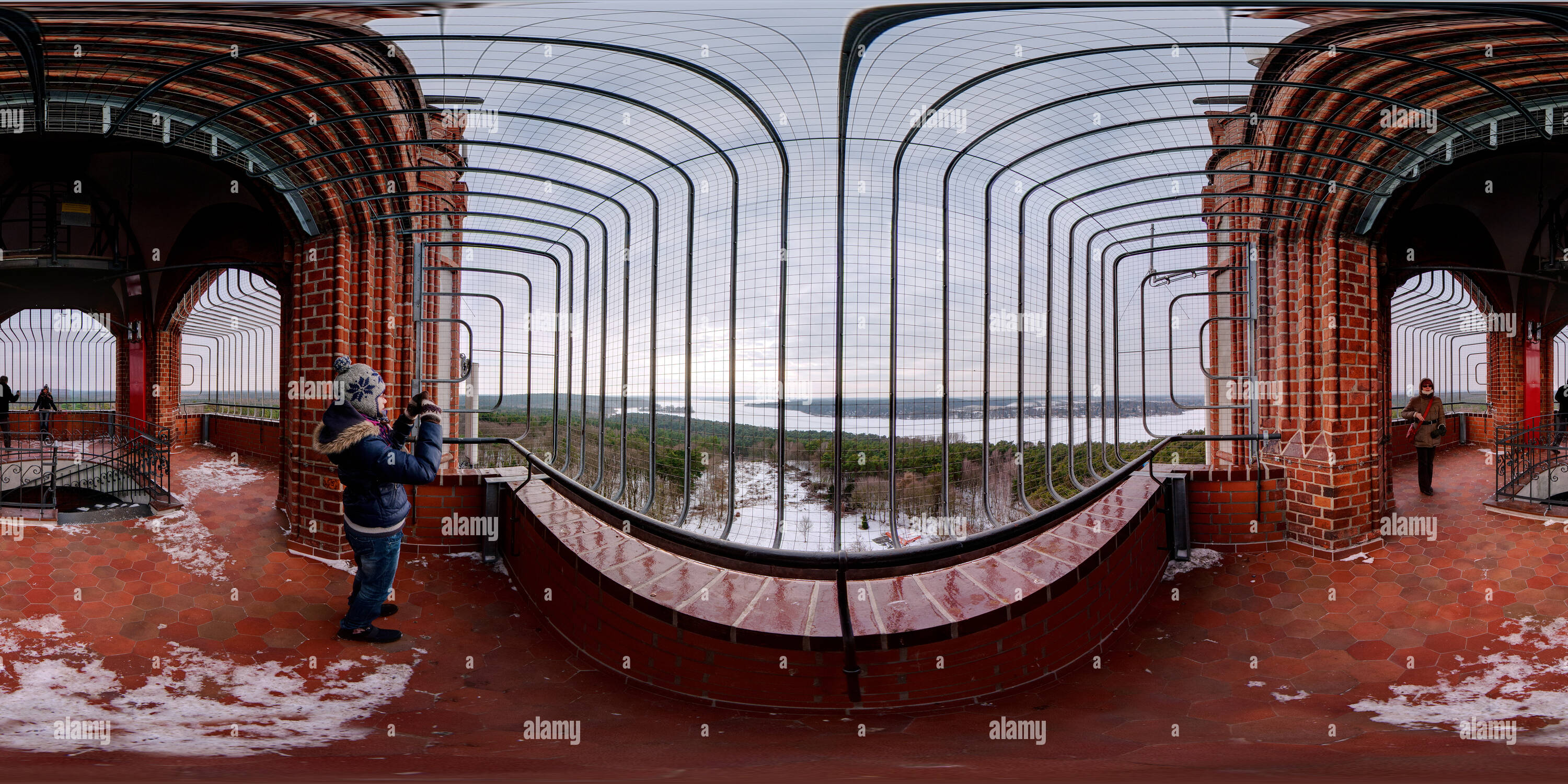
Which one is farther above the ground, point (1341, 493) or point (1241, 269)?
point (1241, 269)

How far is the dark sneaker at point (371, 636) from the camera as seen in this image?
2.77 meters

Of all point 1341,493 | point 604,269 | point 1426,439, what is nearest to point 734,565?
point 604,269

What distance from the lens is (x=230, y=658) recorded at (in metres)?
2.57

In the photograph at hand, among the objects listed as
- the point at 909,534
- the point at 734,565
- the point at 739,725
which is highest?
the point at 734,565

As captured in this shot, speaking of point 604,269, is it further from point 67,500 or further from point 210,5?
point 67,500

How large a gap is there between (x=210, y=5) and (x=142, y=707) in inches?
129

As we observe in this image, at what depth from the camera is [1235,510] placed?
13.1 ft

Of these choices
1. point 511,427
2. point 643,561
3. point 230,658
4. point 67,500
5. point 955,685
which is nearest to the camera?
point 955,685

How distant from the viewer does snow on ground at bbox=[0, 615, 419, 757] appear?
6.69 ft

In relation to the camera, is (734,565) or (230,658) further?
(230,658)

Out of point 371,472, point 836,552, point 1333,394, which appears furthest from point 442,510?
point 1333,394

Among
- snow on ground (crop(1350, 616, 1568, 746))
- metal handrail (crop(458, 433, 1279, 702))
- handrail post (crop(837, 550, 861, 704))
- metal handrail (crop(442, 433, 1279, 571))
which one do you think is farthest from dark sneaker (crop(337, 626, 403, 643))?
snow on ground (crop(1350, 616, 1568, 746))

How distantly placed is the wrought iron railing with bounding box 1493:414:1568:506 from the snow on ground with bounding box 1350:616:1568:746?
2.20 m

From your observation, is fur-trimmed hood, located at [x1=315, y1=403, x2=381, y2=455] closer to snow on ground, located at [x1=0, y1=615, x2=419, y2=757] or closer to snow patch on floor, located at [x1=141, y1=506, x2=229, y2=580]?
snow on ground, located at [x1=0, y1=615, x2=419, y2=757]
